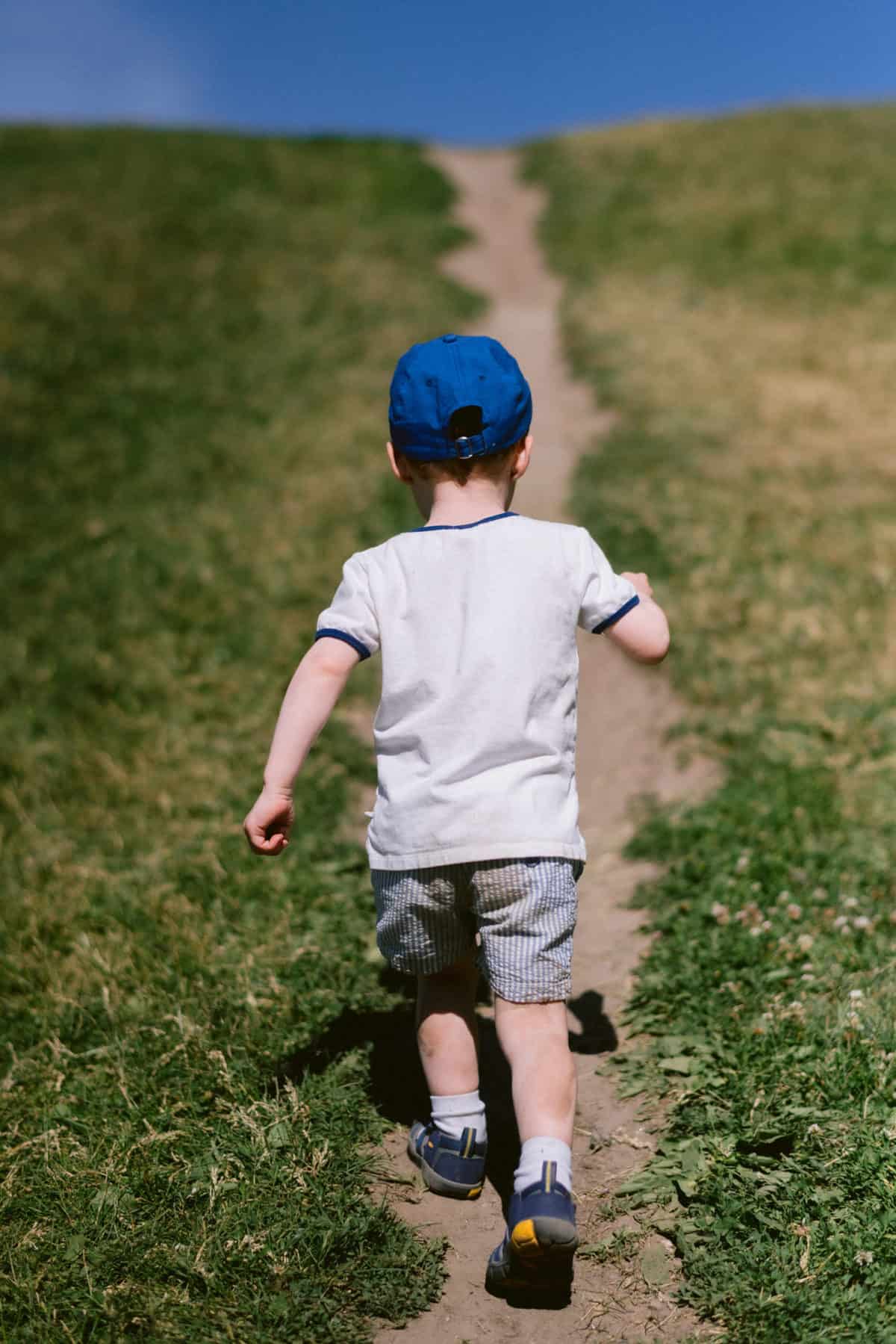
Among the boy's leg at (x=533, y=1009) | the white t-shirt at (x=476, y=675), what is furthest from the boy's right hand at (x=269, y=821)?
the boy's leg at (x=533, y=1009)

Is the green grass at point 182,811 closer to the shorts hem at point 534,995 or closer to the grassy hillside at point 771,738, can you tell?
the shorts hem at point 534,995

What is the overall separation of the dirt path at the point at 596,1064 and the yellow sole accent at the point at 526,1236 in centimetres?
33

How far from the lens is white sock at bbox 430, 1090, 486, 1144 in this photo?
306cm

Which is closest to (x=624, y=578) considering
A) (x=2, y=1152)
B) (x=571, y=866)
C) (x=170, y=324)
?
(x=571, y=866)

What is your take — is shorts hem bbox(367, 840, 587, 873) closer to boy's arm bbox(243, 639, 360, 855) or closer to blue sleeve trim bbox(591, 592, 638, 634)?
boy's arm bbox(243, 639, 360, 855)

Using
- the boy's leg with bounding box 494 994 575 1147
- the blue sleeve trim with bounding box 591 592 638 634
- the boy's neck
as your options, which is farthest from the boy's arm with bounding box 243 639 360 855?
the boy's leg with bounding box 494 994 575 1147

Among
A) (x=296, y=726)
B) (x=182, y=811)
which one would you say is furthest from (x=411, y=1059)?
(x=182, y=811)

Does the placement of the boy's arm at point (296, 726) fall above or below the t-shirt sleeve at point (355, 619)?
below

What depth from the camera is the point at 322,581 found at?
8.29m

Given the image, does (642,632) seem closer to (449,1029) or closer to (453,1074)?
(449,1029)

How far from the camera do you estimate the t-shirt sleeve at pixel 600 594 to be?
2896 mm

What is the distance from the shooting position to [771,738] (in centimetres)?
577

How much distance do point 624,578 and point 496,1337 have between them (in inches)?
75.1

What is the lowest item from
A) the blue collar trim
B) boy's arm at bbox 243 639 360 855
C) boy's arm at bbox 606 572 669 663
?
boy's arm at bbox 243 639 360 855
